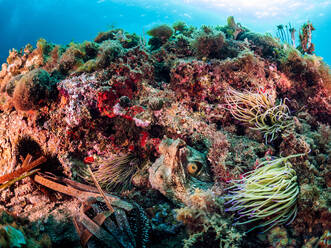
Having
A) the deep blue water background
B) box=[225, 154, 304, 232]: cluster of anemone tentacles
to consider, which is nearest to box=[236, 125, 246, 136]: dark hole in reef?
box=[225, 154, 304, 232]: cluster of anemone tentacles

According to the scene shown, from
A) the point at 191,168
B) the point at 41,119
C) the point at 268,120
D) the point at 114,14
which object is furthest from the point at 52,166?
the point at 114,14

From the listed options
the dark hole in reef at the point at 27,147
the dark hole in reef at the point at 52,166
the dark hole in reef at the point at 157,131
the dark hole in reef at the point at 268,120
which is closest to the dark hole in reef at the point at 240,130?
the dark hole in reef at the point at 268,120

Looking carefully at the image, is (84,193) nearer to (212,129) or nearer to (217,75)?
(212,129)

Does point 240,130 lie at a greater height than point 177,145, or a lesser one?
greater

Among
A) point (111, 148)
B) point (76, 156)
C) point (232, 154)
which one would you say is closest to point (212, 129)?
point (232, 154)

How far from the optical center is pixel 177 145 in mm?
2785

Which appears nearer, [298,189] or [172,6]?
[298,189]

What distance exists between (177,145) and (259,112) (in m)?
1.93

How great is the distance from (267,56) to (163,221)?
5.40 meters

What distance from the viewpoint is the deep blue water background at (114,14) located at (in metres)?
62.4

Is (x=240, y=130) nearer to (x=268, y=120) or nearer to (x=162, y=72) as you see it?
(x=268, y=120)

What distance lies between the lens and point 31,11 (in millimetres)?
65688

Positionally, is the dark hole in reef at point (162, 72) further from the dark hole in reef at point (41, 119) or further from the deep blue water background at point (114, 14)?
the deep blue water background at point (114, 14)

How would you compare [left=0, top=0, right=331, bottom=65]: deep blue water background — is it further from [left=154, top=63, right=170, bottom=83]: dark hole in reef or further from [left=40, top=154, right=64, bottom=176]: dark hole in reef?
[left=40, top=154, right=64, bottom=176]: dark hole in reef
